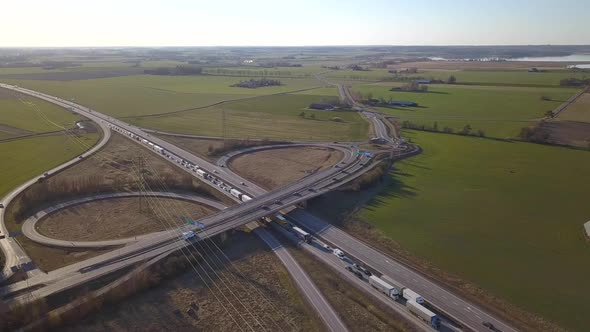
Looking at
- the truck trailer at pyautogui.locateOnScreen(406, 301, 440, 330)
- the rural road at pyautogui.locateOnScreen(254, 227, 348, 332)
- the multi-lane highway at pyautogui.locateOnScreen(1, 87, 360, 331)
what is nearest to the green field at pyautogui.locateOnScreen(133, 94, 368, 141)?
the multi-lane highway at pyautogui.locateOnScreen(1, 87, 360, 331)

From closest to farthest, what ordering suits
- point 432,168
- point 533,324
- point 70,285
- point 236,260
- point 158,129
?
point 533,324 < point 70,285 < point 236,260 < point 432,168 < point 158,129

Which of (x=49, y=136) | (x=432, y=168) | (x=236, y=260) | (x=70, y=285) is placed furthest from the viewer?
(x=49, y=136)

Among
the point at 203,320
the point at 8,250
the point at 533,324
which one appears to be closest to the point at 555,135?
the point at 533,324

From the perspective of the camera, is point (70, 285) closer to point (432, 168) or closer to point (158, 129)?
point (432, 168)

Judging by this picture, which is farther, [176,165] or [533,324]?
[176,165]

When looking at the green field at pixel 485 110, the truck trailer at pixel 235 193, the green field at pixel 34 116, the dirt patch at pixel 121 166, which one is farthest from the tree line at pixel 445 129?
the green field at pixel 34 116
